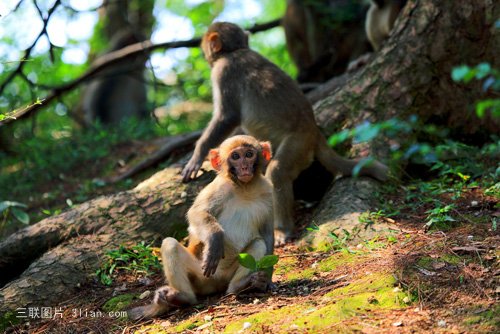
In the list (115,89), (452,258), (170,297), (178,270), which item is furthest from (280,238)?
(115,89)

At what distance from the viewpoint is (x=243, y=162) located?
489 centimetres

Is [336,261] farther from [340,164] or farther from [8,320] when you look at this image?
[8,320]

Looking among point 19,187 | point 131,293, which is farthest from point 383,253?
point 19,187

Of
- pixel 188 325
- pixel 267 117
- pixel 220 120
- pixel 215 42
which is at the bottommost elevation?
pixel 188 325

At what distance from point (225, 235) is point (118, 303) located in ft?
3.63

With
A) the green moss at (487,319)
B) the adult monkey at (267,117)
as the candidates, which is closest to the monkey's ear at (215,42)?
the adult monkey at (267,117)

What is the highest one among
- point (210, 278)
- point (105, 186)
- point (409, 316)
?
point (105, 186)

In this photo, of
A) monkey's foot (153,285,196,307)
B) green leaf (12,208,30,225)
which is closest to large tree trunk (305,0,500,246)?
monkey's foot (153,285,196,307)

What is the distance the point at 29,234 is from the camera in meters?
5.90

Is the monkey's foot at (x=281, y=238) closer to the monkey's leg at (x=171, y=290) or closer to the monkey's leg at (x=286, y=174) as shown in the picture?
the monkey's leg at (x=286, y=174)

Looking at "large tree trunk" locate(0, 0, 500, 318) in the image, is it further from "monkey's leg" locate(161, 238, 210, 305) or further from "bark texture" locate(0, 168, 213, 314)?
"monkey's leg" locate(161, 238, 210, 305)

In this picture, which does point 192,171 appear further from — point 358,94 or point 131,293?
point 358,94

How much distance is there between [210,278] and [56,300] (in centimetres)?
145

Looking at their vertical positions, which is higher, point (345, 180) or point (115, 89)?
point (115, 89)
